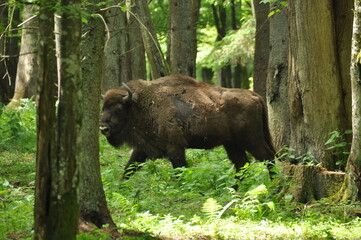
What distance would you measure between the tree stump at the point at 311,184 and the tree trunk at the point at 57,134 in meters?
3.58

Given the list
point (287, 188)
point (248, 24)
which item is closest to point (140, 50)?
point (248, 24)

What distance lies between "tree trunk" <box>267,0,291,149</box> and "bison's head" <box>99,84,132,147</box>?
3.08 m

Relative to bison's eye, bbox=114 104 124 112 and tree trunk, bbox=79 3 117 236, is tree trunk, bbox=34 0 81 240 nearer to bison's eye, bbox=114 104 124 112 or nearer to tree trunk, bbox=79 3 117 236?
tree trunk, bbox=79 3 117 236

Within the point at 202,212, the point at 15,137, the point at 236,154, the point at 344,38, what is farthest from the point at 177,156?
the point at 344,38

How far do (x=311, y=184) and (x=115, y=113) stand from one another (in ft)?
18.8

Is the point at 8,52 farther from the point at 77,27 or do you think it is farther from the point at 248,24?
the point at 77,27

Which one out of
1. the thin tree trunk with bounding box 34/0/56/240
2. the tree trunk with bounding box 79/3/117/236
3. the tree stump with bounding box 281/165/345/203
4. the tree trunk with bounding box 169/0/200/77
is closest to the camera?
the thin tree trunk with bounding box 34/0/56/240

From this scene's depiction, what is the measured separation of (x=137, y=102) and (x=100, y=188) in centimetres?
581

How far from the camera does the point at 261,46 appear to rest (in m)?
13.7

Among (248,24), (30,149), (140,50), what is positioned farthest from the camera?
(248,24)

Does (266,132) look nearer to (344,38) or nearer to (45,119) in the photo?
(344,38)

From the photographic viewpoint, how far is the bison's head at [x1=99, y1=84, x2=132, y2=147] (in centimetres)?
1158

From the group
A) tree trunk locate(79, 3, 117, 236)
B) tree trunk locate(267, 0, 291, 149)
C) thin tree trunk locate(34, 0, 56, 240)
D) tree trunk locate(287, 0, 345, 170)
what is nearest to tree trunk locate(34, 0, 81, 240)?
thin tree trunk locate(34, 0, 56, 240)

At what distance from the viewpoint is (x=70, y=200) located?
13.8 feet
